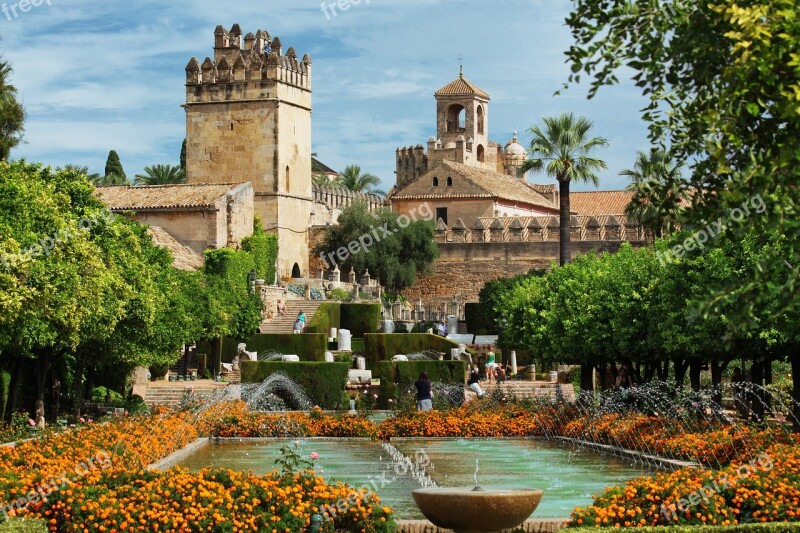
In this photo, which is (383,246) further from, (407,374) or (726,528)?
(726,528)

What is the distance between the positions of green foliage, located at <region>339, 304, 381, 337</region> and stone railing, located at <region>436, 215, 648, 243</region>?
17.4 m

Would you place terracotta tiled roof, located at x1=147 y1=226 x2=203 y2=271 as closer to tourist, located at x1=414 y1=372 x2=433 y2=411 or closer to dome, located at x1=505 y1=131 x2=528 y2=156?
tourist, located at x1=414 y1=372 x2=433 y2=411

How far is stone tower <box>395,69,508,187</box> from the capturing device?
8681 cm

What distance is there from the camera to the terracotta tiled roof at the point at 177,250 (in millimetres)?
50562

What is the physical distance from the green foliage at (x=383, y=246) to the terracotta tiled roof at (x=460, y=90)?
24.9 meters

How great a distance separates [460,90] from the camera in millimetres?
91750

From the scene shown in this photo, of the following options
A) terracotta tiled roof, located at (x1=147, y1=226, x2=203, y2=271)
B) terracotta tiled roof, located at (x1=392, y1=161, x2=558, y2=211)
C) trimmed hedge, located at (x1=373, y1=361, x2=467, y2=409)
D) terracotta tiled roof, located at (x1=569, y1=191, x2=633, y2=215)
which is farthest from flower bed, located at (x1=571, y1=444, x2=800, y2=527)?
terracotta tiled roof, located at (x1=569, y1=191, x2=633, y2=215)

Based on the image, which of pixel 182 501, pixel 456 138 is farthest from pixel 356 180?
pixel 182 501

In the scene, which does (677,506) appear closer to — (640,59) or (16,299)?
(640,59)

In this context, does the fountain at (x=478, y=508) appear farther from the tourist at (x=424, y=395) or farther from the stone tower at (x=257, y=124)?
the stone tower at (x=257, y=124)

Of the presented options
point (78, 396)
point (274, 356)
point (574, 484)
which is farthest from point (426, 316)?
point (574, 484)

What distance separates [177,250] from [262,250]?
5033mm

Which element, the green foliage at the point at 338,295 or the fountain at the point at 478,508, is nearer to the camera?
the fountain at the point at 478,508

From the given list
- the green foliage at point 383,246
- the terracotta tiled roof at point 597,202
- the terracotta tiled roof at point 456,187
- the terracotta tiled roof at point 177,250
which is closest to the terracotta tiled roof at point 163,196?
the terracotta tiled roof at point 177,250
